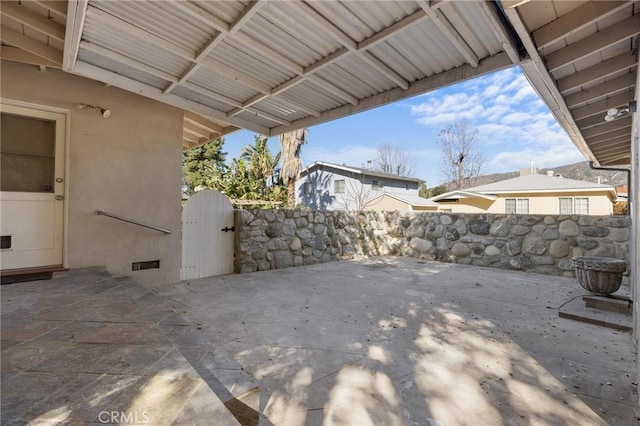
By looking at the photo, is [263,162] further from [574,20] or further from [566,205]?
[566,205]

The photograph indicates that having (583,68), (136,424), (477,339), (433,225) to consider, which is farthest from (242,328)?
(433,225)

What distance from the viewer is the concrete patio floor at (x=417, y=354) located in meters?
1.88

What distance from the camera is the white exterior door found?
3.51 m

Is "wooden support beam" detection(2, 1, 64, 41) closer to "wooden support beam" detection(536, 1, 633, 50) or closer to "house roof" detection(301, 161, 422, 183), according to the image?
"wooden support beam" detection(536, 1, 633, 50)

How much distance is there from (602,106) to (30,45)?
6.72m

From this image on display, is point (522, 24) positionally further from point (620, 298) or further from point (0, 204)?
point (0, 204)

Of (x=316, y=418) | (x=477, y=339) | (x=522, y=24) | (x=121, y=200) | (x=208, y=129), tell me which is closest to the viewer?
(x=316, y=418)

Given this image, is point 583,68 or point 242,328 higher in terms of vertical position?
point 583,68

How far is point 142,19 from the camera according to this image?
9.02 feet

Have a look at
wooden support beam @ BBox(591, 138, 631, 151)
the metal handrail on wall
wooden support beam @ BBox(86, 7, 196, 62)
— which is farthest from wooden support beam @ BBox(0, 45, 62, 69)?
wooden support beam @ BBox(591, 138, 631, 151)

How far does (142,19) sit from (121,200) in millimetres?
2523

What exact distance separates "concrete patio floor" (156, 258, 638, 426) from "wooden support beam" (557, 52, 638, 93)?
8.41 feet

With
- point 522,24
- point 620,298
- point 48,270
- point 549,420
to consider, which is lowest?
point 549,420

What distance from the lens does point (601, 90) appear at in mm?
3170
